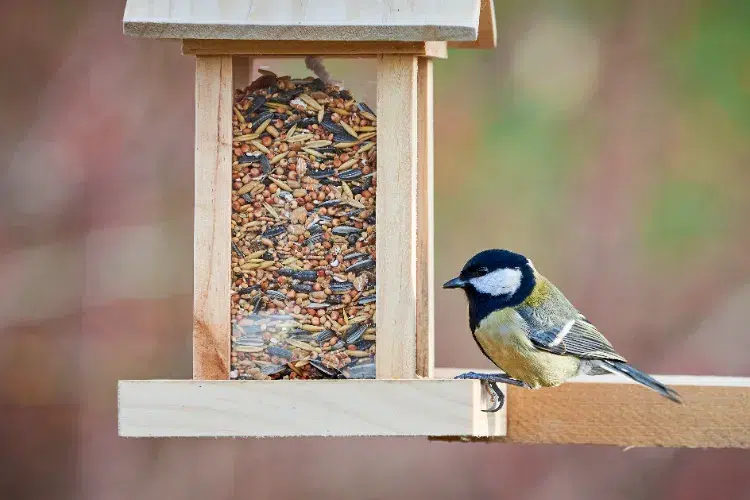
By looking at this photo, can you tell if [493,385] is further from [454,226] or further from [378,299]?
[454,226]

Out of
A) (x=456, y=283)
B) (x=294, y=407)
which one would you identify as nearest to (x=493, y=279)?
(x=456, y=283)

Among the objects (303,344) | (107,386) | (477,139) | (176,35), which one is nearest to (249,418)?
(303,344)

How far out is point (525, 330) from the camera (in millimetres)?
3752

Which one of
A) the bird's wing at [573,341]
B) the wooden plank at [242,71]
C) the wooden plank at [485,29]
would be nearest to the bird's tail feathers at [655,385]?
the bird's wing at [573,341]

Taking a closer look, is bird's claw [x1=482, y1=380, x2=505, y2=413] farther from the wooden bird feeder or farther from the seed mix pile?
the seed mix pile

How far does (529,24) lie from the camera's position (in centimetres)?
739

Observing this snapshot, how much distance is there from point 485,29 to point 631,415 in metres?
1.33

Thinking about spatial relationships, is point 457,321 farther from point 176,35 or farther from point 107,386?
point 176,35

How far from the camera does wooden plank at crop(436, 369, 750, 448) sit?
11.4 feet

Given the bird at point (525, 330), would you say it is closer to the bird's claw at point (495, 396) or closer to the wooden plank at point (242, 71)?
the bird's claw at point (495, 396)

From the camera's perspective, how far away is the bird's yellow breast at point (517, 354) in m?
3.64

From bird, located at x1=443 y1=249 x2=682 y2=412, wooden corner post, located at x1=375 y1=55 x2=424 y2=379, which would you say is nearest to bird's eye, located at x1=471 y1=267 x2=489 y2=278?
bird, located at x1=443 y1=249 x2=682 y2=412

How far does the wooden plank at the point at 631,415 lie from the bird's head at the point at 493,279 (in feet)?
1.12

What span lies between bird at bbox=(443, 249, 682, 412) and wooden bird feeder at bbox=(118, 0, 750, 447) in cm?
10
